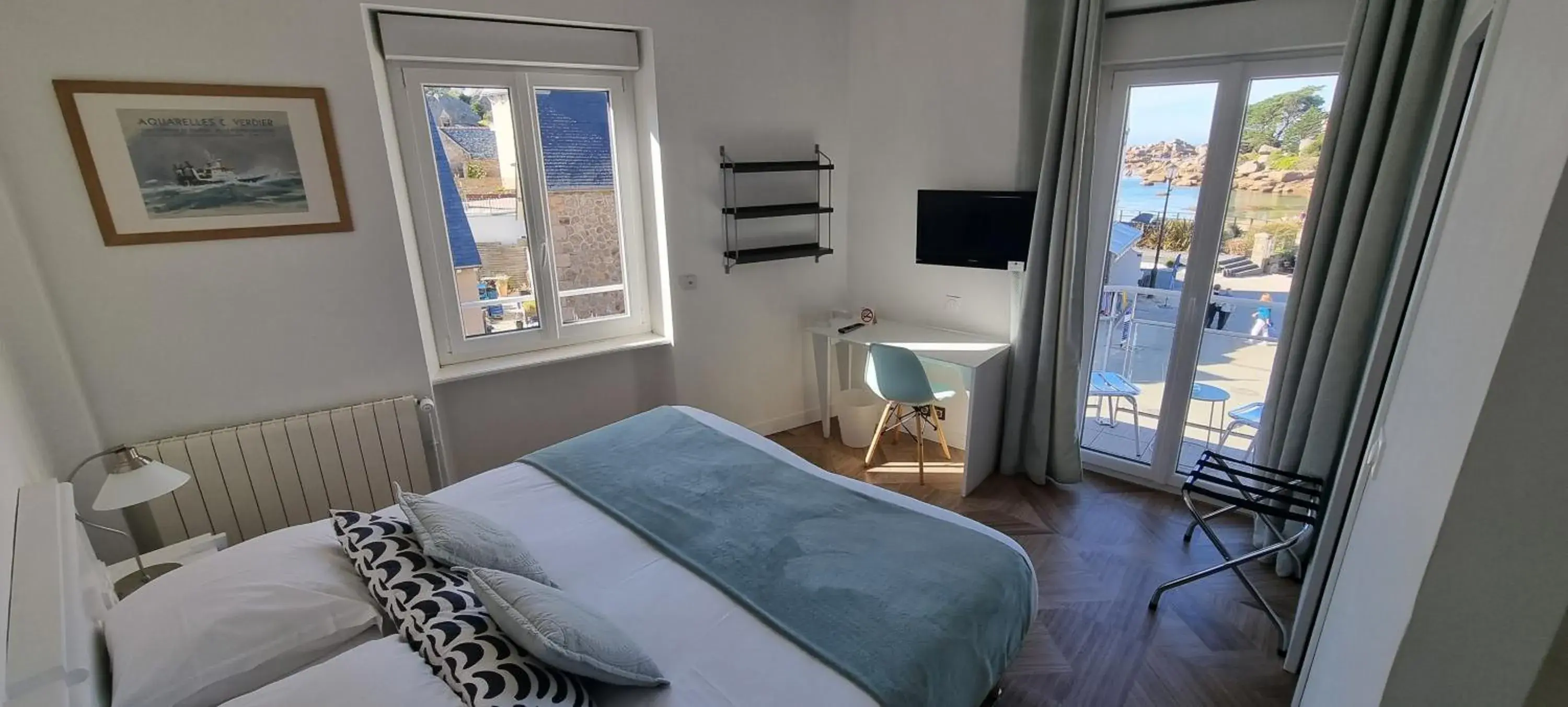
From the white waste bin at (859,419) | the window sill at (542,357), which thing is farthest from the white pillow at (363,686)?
the white waste bin at (859,419)

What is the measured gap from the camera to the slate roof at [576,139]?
3.16m

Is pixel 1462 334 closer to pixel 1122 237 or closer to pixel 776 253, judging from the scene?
pixel 1122 237

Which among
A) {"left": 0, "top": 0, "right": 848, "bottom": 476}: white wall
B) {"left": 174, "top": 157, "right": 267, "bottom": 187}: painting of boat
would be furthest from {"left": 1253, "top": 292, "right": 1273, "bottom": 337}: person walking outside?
{"left": 174, "top": 157, "right": 267, "bottom": 187}: painting of boat

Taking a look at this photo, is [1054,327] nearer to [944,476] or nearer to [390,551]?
[944,476]

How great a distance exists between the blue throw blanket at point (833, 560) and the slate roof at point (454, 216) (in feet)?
4.15

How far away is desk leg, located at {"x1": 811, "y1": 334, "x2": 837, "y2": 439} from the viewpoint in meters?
4.02

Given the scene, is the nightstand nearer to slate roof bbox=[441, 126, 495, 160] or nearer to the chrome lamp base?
the chrome lamp base

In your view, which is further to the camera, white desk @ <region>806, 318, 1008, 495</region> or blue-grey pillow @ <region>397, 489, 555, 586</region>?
white desk @ <region>806, 318, 1008, 495</region>

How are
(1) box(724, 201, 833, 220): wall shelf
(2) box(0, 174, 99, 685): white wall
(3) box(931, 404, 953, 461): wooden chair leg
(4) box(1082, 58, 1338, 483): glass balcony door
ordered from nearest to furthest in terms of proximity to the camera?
(2) box(0, 174, 99, 685): white wall < (4) box(1082, 58, 1338, 483): glass balcony door < (1) box(724, 201, 833, 220): wall shelf < (3) box(931, 404, 953, 461): wooden chair leg

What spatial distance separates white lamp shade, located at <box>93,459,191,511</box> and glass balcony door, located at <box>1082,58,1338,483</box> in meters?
3.73

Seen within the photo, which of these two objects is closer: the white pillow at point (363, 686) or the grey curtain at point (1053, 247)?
the white pillow at point (363, 686)

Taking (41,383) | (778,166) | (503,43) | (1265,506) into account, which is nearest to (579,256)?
(503,43)

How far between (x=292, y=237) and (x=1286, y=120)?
13.6 feet

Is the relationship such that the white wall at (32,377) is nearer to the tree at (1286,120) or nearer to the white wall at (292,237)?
the white wall at (292,237)
